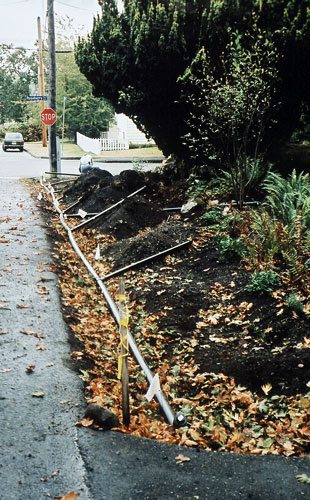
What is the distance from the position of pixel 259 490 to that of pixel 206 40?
10.7 metres

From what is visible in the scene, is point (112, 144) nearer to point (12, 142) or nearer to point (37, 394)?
point (12, 142)

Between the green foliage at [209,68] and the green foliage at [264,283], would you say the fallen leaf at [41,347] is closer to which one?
the green foliage at [264,283]

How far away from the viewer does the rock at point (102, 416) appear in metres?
4.07

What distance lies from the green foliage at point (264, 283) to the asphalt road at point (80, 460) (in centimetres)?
245

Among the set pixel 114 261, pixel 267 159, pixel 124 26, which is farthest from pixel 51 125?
pixel 114 261

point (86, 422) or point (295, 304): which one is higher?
point (295, 304)

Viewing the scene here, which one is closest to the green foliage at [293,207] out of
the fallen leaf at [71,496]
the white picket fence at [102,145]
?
the fallen leaf at [71,496]

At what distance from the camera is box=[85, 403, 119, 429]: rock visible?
407cm

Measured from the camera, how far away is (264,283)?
6.32m

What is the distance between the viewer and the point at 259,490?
11.2 feet

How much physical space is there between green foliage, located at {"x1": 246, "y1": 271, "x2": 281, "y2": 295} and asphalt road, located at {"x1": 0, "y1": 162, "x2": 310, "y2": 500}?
8.02 feet

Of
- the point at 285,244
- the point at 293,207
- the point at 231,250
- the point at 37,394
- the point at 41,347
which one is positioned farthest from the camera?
the point at 293,207

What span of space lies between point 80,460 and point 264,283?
3.43 m

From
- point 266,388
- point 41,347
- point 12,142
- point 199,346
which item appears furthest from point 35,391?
point 12,142
